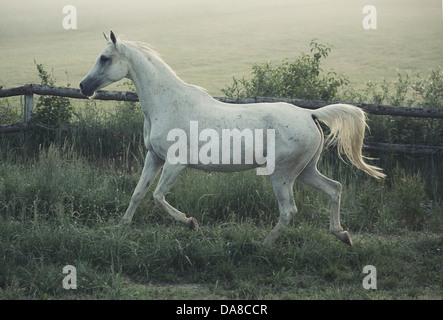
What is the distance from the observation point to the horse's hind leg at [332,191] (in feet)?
17.9

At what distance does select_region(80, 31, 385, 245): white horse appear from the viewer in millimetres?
5336

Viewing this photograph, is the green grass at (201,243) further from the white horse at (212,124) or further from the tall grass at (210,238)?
the white horse at (212,124)

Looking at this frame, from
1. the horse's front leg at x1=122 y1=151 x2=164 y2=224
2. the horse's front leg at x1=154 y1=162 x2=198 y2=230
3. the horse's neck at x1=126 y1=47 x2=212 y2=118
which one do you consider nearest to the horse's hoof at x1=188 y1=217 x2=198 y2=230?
the horse's front leg at x1=154 y1=162 x2=198 y2=230

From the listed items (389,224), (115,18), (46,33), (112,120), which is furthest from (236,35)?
(389,224)

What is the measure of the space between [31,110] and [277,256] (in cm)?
534

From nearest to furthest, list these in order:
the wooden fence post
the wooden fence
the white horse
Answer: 1. the white horse
2. the wooden fence
3. the wooden fence post

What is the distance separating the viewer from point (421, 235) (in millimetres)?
5969

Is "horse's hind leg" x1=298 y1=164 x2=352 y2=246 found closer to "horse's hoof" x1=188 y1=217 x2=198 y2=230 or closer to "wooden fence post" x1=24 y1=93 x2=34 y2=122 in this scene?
"horse's hoof" x1=188 y1=217 x2=198 y2=230

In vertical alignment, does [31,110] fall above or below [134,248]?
above

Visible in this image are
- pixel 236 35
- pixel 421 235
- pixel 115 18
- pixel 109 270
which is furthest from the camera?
pixel 115 18

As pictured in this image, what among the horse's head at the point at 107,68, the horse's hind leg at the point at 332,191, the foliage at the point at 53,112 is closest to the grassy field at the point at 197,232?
the horse's hind leg at the point at 332,191

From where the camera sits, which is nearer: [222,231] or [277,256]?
[277,256]

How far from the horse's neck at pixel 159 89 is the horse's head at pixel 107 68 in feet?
0.51

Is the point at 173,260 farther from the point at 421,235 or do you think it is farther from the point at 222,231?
the point at 421,235
